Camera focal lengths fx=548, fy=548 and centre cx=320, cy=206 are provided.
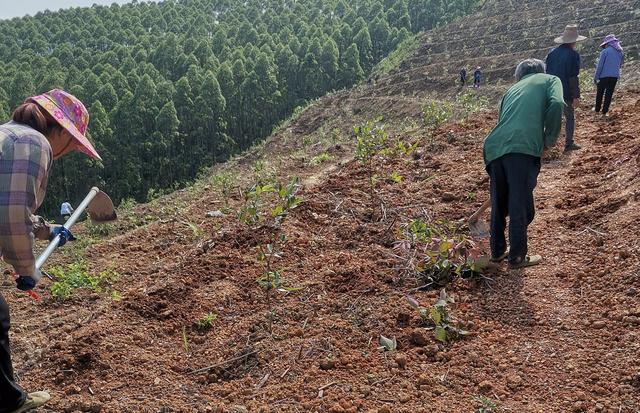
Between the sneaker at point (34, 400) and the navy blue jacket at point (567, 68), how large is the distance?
5.62 metres

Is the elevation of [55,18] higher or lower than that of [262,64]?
Result: higher

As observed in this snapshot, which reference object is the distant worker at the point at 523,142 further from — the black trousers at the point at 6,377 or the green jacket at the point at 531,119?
the black trousers at the point at 6,377

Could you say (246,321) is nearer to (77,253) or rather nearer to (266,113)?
(77,253)

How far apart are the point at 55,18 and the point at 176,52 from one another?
98.8 ft

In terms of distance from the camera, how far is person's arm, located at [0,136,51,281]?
223 centimetres

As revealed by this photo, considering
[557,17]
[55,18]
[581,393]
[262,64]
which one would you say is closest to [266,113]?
[262,64]

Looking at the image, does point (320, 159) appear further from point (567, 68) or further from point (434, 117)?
point (567, 68)

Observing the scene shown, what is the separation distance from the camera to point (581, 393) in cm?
234

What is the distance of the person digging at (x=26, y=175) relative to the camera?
87.9 inches

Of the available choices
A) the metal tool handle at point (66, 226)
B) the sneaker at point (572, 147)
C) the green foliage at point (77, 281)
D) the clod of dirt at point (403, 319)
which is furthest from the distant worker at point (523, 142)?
the green foliage at point (77, 281)

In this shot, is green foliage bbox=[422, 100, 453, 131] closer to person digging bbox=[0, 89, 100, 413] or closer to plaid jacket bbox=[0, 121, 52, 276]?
person digging bbox=[0, 89, 100, 413]

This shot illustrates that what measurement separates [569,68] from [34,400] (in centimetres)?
580

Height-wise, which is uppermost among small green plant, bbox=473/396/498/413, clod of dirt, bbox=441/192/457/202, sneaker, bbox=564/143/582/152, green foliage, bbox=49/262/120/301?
small green plant, bbox=473/396/498/413

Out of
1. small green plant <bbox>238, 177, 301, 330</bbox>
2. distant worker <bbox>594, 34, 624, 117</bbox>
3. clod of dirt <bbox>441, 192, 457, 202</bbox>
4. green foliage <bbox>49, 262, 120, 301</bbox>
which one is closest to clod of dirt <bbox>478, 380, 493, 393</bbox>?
small green plant <bbox>238, 177, 301, 330</bbox>
